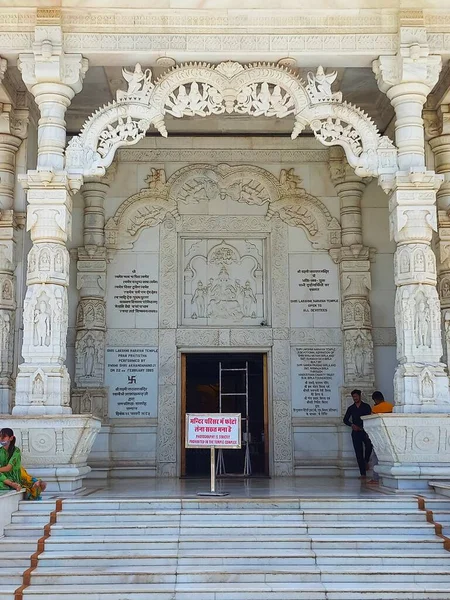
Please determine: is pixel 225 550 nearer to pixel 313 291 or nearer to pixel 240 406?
pixel 313 291

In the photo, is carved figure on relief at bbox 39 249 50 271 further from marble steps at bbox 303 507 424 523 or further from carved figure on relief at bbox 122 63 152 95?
marble steps at bbox 303 507 424 523

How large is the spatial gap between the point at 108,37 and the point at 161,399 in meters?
5.43

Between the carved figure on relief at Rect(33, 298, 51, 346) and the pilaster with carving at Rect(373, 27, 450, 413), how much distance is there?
13.1 ft

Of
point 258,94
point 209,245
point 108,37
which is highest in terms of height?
point 108,37

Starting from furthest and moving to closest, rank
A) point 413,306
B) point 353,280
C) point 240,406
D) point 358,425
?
point 240,406 < point 353,280 < point 358,425 < point 413,306

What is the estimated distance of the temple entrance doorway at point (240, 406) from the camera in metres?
12.5

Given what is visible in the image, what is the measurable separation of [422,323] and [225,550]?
3.67 m

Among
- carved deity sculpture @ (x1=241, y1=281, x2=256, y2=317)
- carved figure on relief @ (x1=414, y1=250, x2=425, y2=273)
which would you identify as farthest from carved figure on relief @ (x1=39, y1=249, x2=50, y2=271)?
carved deity sculpture @ (x1=241, y1=281, x2=256, y2=317)

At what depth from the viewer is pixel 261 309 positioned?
41.1 feet

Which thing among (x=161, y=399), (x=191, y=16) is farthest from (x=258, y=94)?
(x=161, y=399)

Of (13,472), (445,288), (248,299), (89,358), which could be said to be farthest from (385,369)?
(13,472)

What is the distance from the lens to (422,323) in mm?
8898

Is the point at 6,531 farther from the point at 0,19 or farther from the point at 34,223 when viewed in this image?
the point at 0,19

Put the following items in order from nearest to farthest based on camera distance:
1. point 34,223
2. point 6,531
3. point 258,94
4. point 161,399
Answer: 1. point 6,531
2. point 34,223
3. point 258,94
4. point 161,399
